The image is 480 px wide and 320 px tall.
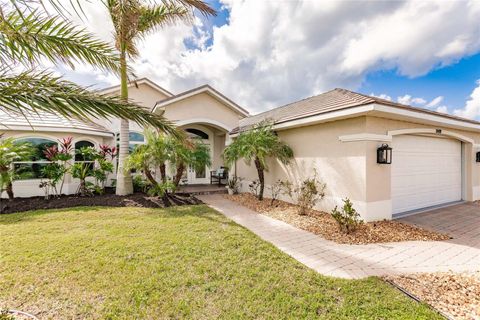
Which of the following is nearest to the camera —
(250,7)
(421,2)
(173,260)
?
(173,260)

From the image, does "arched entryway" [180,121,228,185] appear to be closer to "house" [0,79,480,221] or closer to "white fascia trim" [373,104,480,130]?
"house" [0,79,480,221]

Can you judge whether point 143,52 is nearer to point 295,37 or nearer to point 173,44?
A: point 173,44

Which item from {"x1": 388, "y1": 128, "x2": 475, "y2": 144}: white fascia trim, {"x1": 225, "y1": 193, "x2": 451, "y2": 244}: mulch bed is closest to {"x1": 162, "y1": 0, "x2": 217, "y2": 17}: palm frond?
{"x1": 225, "y1": 193, "x2": 451, "y2": 244}: mulch bed

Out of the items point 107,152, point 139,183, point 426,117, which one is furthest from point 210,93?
point 426,117

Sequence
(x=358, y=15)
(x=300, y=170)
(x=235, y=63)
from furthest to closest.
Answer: (x=235, y=63), (x=300, y=170), (x=358, y=15)

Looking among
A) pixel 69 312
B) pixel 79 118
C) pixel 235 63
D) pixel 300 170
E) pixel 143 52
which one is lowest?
pixel 69 312

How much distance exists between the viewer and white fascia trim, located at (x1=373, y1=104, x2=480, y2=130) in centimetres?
A: 684

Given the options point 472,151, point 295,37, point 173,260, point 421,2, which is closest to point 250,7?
point 295,37

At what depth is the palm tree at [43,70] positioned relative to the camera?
290 centimetres

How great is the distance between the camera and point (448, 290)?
12.2 feet

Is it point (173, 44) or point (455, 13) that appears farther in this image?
point (173, 44)

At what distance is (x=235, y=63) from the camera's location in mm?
15469

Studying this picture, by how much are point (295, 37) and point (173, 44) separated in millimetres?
6389

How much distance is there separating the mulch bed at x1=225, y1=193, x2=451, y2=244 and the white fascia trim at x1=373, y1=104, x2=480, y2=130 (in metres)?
3.80
